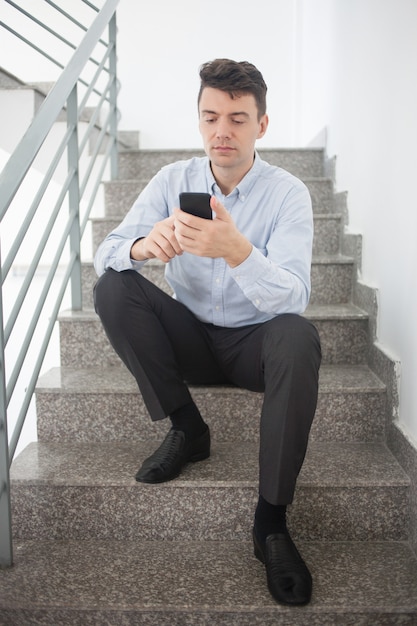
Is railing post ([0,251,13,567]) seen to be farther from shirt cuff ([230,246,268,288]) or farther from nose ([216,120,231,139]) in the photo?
nose ([216,120,231,139])

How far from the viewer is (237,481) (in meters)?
1.33

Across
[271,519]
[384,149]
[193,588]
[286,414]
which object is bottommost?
[193,588]

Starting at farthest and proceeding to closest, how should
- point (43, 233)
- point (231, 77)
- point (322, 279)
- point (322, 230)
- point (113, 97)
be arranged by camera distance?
point (113, 97)
point (322, 230)
point (322, 279)
point (43, 233)
point (231, 77)

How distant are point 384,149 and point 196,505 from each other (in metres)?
1.08

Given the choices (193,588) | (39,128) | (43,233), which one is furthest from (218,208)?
(193,588)

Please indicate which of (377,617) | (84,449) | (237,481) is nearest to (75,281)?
(84,449)

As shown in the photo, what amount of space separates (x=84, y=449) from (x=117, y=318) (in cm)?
40

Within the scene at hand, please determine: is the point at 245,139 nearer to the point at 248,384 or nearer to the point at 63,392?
the point at 248,384

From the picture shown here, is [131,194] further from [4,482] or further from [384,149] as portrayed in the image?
[4,482]

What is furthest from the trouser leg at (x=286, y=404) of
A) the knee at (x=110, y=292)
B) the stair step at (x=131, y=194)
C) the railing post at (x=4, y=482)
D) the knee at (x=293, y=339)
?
the stair step at (x=131, y=194)

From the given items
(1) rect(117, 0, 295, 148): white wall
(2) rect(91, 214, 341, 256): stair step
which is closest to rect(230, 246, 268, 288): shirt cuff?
(2) rect(91, 214, 341, 256): stair step

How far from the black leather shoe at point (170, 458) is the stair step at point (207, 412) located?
0.49 ft

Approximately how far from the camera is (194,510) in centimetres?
135

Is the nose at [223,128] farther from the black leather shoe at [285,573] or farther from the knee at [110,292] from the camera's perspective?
the black leather shoe at [285,573]
